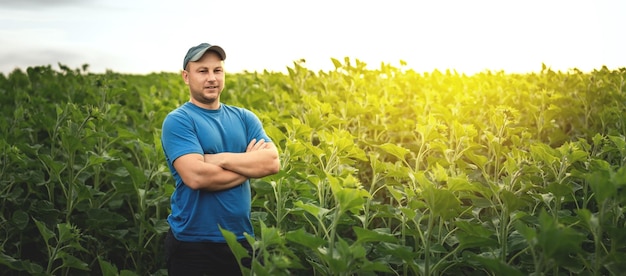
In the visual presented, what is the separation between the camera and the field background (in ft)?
9.47

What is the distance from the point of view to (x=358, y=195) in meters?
2.70

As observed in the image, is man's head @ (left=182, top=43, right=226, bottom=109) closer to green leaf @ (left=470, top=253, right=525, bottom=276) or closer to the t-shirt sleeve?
the t-shirt sleeve

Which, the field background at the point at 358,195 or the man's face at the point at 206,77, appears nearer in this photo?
the field background at the point at 358,195

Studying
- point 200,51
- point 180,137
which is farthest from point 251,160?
point 200,51

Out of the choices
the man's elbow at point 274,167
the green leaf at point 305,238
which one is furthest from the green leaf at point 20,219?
the green leaf at point 305,238

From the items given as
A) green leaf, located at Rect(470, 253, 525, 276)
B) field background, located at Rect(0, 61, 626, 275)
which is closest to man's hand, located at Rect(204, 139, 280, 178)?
field background, located at Rect(0, 61, 626, 275)

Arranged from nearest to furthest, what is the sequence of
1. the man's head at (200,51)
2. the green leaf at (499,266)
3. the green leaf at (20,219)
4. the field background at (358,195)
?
the green leaf at (499,266), the field background at (358,195), the man's head at (200,51), the green leaf at (20,219)

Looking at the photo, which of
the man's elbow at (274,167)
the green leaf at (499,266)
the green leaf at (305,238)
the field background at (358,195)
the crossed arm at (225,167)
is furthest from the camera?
the man's elbow at (274,167)

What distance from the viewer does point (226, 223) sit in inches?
132

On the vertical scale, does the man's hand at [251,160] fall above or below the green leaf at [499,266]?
above

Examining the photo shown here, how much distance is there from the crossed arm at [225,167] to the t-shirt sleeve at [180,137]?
35 mm

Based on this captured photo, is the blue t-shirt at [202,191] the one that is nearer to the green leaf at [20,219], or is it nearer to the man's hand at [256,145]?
the man's hand at [256,145]

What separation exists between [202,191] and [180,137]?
314 mm

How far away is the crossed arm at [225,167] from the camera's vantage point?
324 cm
